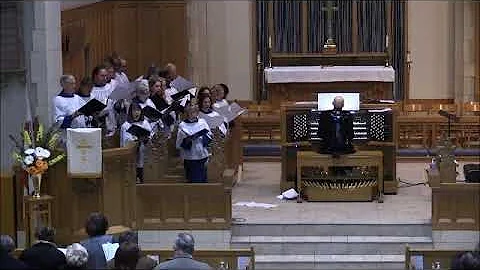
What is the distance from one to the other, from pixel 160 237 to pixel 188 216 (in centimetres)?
41

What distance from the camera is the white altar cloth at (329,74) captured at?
746 inches

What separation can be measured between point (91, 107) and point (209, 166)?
7.64ft

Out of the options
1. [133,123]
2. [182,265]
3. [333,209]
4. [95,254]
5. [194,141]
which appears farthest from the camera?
[333,209]

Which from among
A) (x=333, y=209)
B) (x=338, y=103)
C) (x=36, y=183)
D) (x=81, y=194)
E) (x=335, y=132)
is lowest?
(x=333, y=209)

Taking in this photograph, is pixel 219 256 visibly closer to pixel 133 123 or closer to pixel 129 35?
pixel 133 123

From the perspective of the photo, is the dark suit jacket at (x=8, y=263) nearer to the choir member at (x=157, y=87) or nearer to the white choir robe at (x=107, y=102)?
the white choir robe at (x=107, y=102)

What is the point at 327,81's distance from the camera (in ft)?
63.1

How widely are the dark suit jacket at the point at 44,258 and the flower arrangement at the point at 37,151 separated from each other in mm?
3544

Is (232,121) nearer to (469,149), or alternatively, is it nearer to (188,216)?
(188,216)

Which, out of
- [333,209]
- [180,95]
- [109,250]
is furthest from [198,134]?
[109,250]

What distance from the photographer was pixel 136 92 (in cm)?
1407

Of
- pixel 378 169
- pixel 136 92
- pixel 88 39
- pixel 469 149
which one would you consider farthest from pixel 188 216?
pixel 469 149

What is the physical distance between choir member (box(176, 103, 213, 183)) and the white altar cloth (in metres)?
5.07

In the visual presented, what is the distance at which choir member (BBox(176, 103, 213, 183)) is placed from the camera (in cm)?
1416
